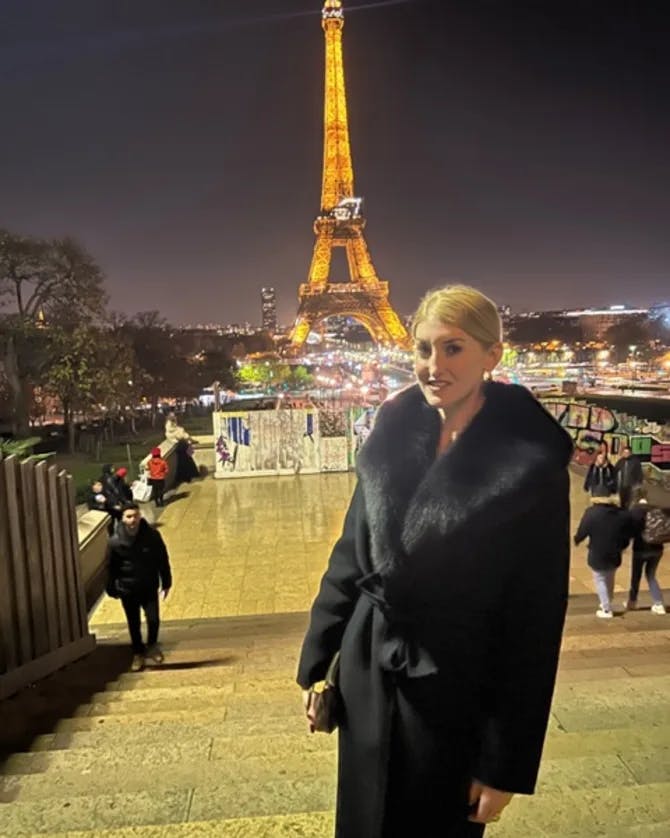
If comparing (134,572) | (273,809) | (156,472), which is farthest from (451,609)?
(156,472)

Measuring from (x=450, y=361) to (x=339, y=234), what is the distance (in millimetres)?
60185

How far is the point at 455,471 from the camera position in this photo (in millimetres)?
1544

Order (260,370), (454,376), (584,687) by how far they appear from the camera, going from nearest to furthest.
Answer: (454,376) < (584,687) < (260,370)

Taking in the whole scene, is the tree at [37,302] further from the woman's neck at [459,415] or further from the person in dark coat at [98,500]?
the woman's neck at [459,415]

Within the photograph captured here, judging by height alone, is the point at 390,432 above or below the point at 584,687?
above

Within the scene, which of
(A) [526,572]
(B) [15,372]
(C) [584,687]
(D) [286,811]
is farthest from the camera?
(B) [15,372]

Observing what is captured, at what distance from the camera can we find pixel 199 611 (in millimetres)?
7285

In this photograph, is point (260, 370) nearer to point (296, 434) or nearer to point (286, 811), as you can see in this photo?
point (296, 434)

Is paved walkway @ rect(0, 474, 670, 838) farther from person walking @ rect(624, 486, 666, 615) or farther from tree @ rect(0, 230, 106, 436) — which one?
tree @ rect(0, 230, 106, 436)

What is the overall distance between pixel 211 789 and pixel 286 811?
1.10ft

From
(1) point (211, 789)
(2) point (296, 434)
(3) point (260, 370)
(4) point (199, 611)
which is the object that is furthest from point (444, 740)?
(3) point (260, 370)

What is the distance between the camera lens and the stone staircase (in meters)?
2.37

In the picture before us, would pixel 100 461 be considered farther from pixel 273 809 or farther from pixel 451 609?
pixel 451 609

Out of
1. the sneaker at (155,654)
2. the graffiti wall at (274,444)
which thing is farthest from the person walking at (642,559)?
the graffiti wall at (274,444)
